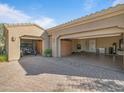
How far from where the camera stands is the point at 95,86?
221 inches

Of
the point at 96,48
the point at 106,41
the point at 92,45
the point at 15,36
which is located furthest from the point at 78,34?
the point at 92,45

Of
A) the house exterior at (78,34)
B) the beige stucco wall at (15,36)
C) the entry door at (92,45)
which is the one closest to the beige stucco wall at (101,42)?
the house exterior at (78,34)

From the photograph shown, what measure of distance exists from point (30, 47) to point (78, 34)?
1066 centimetres

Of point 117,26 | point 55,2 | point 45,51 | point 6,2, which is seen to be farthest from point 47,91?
point 45,51

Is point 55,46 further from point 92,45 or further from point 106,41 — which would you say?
point 106,41

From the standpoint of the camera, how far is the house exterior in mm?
8602

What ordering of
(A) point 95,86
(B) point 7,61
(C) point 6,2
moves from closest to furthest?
1. (A) point 95,86
2. (C) point 6,2
3. (B) point 7,61

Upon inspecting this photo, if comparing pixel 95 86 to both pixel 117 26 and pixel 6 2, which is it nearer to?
pixel 117 26

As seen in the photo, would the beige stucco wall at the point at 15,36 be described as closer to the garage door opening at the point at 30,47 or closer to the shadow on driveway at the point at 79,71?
the garage door opening at the point at 30,47

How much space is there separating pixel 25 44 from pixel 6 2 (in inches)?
374

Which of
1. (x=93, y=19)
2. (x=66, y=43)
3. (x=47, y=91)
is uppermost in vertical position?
(x=93, y=19)

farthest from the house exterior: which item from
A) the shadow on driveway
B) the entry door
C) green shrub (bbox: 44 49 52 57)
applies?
the shadow on driveway

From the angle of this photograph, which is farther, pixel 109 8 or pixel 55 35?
pixel 55 35

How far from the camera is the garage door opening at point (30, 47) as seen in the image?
768 inches
